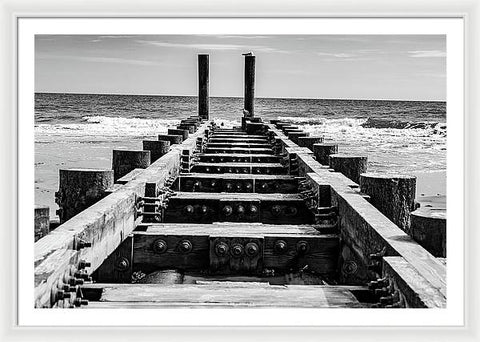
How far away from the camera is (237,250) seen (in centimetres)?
392

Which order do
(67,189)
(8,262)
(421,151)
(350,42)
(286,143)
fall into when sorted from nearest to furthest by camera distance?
(8,262) → (67,189) → (350,42) → (286,143) → (421,151)

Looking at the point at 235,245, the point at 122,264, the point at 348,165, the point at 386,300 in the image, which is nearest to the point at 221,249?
the point at 235,245

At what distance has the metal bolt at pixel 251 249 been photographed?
3.92 m

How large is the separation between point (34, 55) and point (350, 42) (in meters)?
2.29

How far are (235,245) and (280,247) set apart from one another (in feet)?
0.94

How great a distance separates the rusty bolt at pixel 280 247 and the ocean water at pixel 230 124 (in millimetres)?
2785

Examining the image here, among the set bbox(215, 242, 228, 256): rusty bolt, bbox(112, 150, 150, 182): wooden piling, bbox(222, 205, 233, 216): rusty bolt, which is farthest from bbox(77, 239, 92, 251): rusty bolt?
bbox(112, 150, 150, 182): wooden piling

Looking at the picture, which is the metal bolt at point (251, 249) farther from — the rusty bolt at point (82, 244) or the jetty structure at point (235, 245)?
the rusty bolt at point (82, 244)

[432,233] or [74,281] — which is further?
[432,233]

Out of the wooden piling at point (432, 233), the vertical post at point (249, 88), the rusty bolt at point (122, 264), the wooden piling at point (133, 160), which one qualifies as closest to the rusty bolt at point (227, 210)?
the rusty bolt at point (122, 264)

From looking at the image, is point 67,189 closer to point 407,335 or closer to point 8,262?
point 8,262

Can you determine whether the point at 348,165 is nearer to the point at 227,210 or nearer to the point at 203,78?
the point at 227,210
